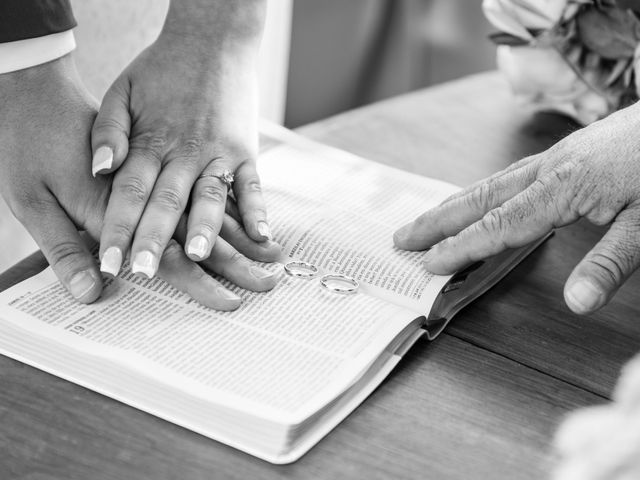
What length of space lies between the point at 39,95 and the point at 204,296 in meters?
0.32

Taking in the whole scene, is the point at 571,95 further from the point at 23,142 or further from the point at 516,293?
the point at 23,142

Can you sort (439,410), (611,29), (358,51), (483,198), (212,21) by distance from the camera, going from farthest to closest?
(358,51), (611,29), (212,21), (483,198), (439,410)

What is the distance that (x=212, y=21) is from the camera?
1067mm

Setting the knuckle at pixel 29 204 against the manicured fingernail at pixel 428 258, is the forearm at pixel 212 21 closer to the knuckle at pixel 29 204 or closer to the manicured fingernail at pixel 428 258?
the knuckle at pixel 29 204

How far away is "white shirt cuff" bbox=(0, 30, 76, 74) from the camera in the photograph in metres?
0.87

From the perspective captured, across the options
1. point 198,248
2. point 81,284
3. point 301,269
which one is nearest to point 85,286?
point 81,284

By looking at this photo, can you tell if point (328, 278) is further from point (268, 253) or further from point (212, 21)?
point (212, 21)

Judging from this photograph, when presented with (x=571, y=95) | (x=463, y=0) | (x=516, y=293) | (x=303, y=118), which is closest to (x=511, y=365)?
(x=516, y=293)

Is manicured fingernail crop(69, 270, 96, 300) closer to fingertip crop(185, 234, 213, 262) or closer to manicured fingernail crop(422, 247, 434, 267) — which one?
fingertip crop(185, 234, 213, 262)

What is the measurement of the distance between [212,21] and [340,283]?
446 millimetres

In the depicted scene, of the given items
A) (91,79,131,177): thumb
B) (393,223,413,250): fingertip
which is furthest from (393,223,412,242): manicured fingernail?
(91,79,131,177): thumb

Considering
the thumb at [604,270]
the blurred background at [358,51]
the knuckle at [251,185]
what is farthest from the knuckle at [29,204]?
the blurred background at [358,51]

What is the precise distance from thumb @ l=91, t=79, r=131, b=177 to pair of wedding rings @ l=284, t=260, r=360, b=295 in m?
0.23

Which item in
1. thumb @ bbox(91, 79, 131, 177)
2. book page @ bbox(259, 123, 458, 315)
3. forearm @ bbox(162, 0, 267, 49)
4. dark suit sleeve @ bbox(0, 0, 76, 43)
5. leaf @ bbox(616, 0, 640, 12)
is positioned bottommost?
book page @ bbox(259, 123, 458, 315)
